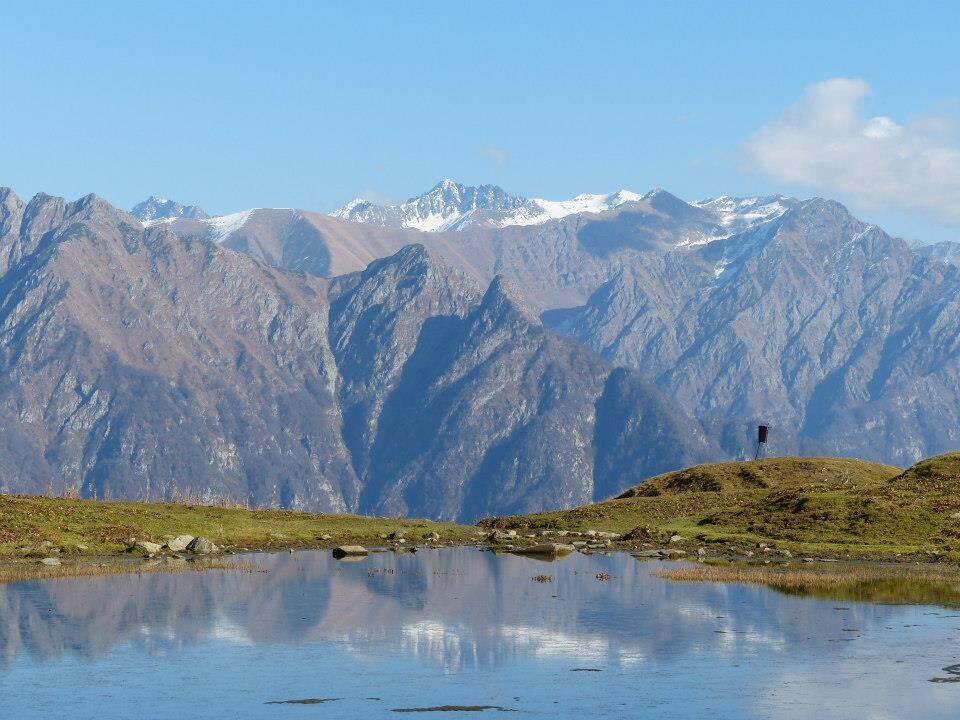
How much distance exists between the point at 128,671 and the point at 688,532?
66456mm

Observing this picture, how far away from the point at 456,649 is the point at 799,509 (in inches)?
2378

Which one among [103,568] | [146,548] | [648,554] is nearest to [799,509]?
[648,554]

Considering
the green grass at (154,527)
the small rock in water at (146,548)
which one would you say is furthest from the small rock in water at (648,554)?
the small rock in water at (146,548)

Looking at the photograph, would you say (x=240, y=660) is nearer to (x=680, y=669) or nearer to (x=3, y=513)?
(x=680, y=669)

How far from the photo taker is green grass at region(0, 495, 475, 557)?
88938mm

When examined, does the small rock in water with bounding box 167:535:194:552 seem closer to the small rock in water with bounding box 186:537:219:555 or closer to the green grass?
the small rock in water with bounding box 186:537:219:555

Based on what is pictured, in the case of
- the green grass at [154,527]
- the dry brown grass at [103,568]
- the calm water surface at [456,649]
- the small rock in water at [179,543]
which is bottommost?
the calm water surface at [456,649]

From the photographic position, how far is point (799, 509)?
355 ft

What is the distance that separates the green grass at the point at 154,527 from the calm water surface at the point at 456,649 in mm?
15659

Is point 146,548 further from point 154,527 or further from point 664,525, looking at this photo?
point 664,525

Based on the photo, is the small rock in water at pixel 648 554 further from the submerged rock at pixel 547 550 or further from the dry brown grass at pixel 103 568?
the dry brown grass at pixel 103 568

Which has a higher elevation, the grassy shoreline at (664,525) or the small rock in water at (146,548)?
the grassy shoreline at (664,525)

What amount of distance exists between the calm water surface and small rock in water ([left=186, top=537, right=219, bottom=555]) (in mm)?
11066

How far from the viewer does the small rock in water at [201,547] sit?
294 ft
